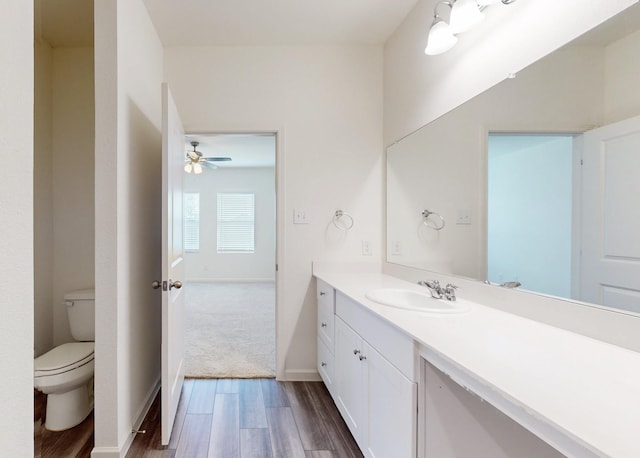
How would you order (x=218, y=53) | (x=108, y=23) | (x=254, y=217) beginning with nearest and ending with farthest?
(x=108, y=23), (x=218, y=53), (x=254, y=217)

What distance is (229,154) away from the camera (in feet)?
18.6

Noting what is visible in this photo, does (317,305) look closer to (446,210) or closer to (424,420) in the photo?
(446,210)

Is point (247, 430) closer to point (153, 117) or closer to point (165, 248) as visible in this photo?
point (165, 248)

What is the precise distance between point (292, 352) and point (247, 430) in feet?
2.30

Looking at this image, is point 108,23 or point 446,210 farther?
point 446,210

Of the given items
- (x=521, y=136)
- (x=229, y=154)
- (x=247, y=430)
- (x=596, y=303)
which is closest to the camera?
(x=596, y=303)

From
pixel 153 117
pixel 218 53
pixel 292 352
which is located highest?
pixel 218 53

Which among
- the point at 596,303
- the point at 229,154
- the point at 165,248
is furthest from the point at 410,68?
the point at 229,154

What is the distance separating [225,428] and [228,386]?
1.64 ft

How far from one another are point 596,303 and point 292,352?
1964mm

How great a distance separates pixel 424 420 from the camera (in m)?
1.04

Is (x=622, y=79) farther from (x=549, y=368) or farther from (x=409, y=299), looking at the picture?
(x=409, y=299)

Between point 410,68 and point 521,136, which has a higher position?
point 410,68

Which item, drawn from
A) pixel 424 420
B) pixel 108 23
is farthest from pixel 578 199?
pixel 108 23
